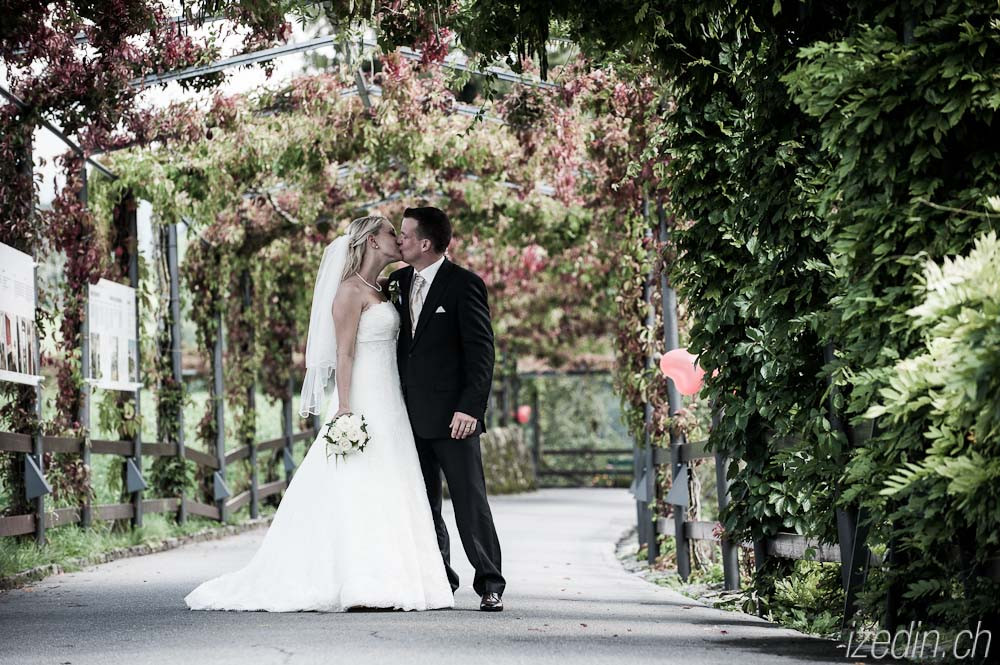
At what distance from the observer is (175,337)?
15.0 metres

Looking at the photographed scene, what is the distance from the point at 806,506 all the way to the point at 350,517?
2.43 meters

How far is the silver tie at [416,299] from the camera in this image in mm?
7691

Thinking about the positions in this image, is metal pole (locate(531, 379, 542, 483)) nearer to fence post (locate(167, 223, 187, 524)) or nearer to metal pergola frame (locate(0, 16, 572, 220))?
fence post (locate(167, 223, 187, 524))

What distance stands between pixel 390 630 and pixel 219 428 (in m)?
11.1

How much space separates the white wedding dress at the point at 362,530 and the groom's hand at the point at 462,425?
1.36 feet

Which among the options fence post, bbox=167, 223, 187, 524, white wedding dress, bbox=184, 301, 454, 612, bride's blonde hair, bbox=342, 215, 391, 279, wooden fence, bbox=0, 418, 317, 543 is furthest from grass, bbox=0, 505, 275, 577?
bride's blonde hair, bbox=342, 215, 391, 279

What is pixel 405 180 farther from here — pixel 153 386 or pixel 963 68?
pixel 963 68

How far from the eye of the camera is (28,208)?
33.9 feet

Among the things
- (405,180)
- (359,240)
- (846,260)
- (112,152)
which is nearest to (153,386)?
(112,152)

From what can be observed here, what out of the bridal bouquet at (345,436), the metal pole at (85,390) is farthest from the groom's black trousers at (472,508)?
the metal pole at (85,390)

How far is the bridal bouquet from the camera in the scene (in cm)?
750

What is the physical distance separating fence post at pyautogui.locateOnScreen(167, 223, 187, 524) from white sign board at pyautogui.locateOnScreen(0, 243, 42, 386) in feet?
15.6

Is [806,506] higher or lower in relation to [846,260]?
lower

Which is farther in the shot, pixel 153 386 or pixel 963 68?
pixel 153 386
